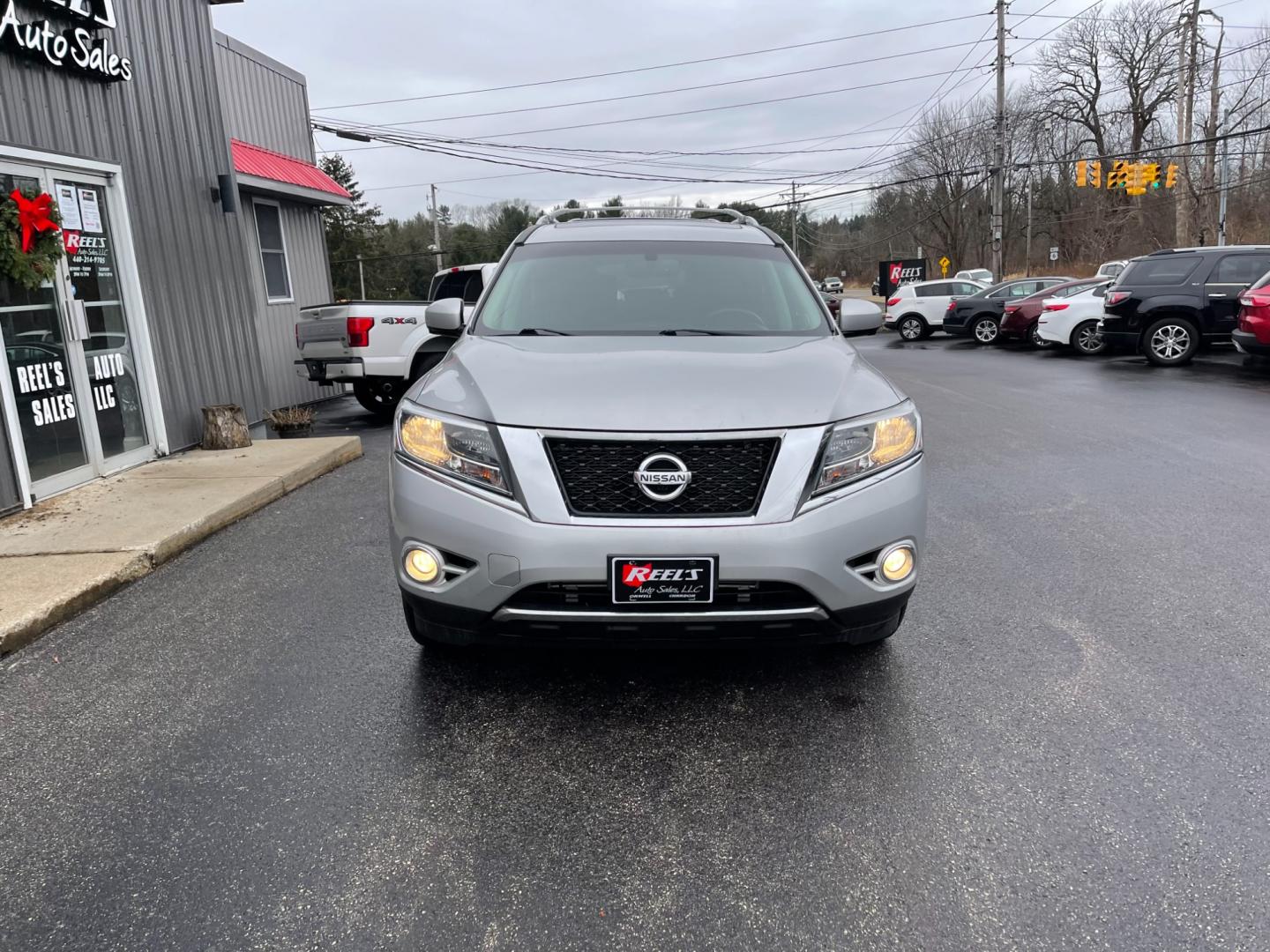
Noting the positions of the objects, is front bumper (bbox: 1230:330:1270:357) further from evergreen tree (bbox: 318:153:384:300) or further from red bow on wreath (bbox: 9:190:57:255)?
evergreen tree (bbox: 318:153:384:300)

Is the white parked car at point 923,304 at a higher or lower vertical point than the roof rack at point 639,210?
lower

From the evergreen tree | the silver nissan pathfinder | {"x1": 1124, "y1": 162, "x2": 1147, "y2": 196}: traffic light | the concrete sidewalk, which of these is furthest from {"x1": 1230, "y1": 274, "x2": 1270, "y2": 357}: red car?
the evergreen tree

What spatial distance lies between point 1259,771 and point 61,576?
17.7 ft

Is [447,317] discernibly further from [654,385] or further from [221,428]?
[221,428]

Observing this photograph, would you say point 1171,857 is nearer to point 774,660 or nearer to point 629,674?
point 774,660

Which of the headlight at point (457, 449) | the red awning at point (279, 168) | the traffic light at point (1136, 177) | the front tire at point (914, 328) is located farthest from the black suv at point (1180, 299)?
the traffic light at point (1136, 177)

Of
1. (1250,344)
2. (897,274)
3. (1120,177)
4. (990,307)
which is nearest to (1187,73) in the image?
(1120,177)

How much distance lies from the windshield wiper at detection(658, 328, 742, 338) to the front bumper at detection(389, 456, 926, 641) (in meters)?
1.19

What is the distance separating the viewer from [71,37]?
262 inches

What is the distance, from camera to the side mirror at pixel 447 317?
4453 millimetres

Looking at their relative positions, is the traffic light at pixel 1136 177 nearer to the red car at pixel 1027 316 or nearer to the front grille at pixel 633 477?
the red car at pixel 1027 316

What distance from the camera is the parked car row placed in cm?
1240

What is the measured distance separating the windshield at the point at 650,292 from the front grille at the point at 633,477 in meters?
1.16

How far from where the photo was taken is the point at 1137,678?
3.39m
